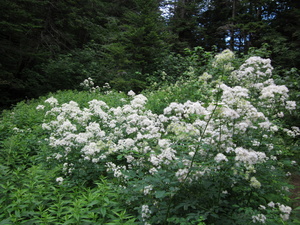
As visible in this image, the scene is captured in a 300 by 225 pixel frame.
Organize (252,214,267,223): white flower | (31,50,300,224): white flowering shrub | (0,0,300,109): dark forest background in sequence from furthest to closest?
(0,0,300,109): dark forest background, (31,50,300,224): white flowering shrub, (252,214,267,223): white flower

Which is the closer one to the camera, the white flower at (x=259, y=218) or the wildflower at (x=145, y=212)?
the white flower at (x=259, y=218)

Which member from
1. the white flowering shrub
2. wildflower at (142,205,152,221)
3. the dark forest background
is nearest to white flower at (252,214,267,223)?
the white flowering shrub

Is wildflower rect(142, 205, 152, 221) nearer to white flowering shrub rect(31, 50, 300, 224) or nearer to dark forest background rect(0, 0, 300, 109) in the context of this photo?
white flowering shrub rect(31, 50, 300, 224)

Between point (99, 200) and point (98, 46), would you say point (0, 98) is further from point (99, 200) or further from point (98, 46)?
point (99, 200)

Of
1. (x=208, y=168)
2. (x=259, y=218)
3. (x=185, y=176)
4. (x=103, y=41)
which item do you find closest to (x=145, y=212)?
(x=185, y=176)

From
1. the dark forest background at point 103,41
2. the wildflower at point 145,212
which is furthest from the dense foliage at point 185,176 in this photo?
the dark forest background at point 103,41

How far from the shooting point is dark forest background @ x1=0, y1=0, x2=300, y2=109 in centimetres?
1140

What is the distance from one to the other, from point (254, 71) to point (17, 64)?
15.0m

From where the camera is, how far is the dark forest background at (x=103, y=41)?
11.4 m

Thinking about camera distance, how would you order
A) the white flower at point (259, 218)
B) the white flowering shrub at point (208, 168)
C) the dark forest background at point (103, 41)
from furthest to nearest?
the dark forest background at point (103, 41) → the white flowering shrub at point (208, 168) → the white flower at point (259, 218)

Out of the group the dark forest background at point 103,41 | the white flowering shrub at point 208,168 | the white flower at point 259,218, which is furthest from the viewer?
the dark forest background at point 103,41

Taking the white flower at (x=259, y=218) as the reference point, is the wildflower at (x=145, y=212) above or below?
below

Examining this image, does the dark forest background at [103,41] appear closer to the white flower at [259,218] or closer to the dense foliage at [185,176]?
the dense foliage at [185,176]

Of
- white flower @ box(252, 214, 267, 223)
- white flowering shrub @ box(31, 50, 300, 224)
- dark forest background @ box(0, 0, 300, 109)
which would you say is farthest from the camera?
dark forest background @ box(0, 0, 300, 109)
